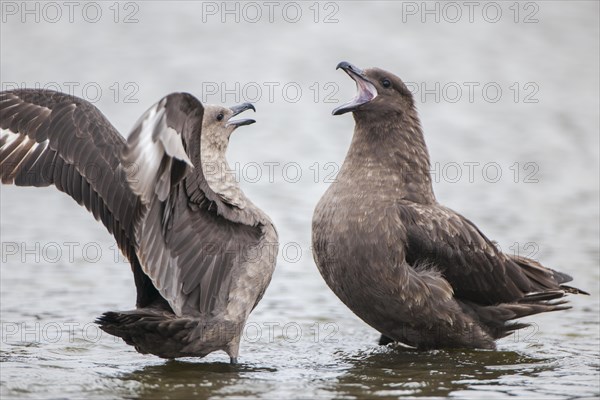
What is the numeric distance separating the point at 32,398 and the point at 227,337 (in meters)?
1.30

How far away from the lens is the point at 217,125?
23.7 ft

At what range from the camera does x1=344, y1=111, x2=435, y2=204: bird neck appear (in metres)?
7.00

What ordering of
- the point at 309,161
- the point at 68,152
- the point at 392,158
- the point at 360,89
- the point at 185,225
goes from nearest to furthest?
the point at 185,225, the point at 68,152, the point at 392,158, the point at 360,89, the point at 309,161

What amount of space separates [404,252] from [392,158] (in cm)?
62

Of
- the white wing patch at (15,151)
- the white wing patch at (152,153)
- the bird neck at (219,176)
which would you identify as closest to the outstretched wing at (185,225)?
the white wing patch at (152,153)

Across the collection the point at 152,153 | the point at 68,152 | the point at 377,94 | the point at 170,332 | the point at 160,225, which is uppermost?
the point at 377,94

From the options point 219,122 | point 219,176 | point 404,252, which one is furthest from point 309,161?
point 404,252

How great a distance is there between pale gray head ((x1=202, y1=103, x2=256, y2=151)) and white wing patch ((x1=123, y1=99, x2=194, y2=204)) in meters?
1.41

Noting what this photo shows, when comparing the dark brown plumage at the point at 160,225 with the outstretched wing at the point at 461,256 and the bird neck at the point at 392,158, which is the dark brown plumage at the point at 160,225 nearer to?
the bird neck at the point at 392,158

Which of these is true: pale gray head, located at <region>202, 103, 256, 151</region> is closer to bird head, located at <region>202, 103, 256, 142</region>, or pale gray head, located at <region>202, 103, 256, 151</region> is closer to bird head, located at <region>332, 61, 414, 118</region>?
bird head, located at <region>202, 103, 256, 142</region>

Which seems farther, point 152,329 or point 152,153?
point 152,329

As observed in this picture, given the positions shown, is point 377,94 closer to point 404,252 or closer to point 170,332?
point 404,252

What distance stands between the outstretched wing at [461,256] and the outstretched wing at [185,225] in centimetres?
94

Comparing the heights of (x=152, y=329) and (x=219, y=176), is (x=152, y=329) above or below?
below
